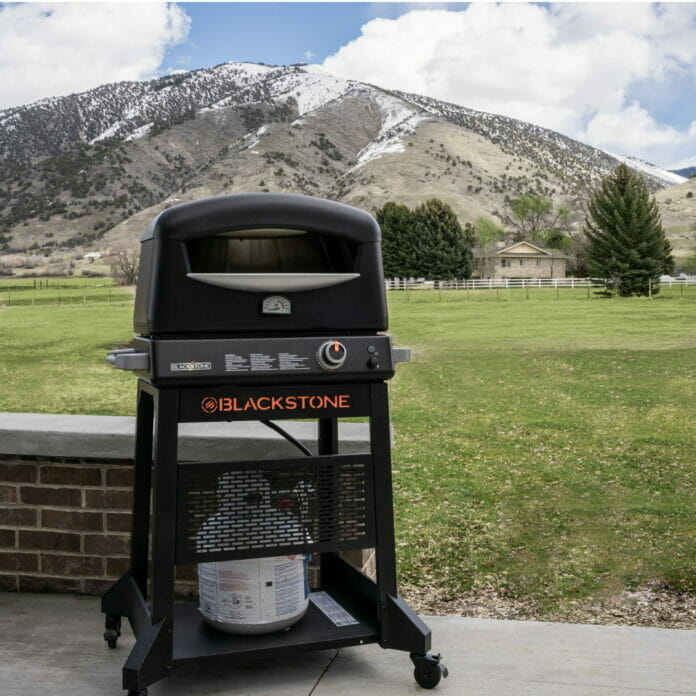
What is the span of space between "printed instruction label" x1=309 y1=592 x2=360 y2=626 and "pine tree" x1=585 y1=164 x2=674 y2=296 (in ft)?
162

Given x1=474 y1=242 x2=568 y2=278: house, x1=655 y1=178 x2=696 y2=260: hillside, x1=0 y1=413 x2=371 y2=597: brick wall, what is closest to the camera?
x1=0 y1=413 x2=371 y2=597: brick wall

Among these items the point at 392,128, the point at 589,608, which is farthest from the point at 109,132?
the point at 589,608

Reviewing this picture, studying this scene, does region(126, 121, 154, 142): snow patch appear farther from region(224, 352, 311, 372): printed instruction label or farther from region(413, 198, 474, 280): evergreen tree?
region(224, 352, 311, 372): printed instruction label

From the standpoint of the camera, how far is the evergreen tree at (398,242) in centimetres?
6625

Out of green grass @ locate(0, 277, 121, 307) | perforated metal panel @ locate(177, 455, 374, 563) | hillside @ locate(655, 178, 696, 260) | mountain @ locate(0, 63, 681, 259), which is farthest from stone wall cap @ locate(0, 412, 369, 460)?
mountain @ locate(0, 63, 681, 259)

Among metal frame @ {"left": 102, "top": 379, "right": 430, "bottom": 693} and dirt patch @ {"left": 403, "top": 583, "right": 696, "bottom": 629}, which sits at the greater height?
metal frame @ {"left": 102, "top": 379, "right": 430, "bottom": 693}

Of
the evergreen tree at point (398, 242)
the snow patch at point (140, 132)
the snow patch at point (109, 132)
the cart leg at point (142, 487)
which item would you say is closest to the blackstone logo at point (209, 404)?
the cart leg at point (142, 487)

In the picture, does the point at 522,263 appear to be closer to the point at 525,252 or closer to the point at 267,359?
the point at 525,252

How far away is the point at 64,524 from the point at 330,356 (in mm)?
1432

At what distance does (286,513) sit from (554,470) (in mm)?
6368

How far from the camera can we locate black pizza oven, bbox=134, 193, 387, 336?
2.36 meters

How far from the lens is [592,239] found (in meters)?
53.0

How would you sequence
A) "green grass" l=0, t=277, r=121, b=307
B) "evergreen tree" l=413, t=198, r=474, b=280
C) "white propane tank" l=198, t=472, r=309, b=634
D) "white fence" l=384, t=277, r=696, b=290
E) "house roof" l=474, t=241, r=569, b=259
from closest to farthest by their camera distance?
"white propane tank" l=198, t=472, r=309, b=634 → "green grass" l=0, t=277, r=121, b=307 → "white fence" l=384, t=277, r=696, b=290 → "evergreen tree" l=413, t=198, r=474, b=280 → "house roof" l=474, t=241, r=569, b=259

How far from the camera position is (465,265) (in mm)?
66500
